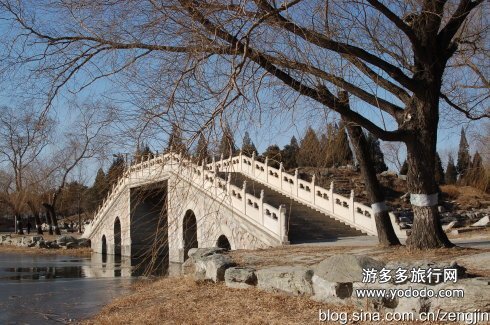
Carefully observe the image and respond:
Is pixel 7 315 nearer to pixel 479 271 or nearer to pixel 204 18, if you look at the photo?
pixel 204 18

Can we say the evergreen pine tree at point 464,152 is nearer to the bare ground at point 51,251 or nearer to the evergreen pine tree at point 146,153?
the evergreen pine tree at point 146,153

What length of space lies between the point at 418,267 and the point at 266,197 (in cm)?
1616

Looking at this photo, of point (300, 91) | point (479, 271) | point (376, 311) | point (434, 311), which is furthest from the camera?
point (300, 91)

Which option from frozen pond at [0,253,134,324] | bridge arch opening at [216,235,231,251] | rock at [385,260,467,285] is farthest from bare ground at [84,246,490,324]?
bridge arch opening at [216,235,231,251]

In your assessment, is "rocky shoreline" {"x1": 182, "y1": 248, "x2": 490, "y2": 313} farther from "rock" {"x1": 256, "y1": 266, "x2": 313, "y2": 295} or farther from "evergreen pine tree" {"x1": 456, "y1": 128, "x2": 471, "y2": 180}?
"evergreen pine tree" {"x1": 456, "y1": 128, "x2": 471, "y2": 180}

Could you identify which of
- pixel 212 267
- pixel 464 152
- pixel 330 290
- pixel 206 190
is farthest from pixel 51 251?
pixel 330 290

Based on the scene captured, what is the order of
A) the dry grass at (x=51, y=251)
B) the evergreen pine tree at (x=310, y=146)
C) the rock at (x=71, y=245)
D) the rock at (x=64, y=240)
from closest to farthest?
the evergreen pine tree at (x=310, y=146)
the dry grass at (x=51, y=251)
the rock at (x=64, y=240)
the rock at (x=71, y=245)

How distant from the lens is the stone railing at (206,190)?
25.2 ft

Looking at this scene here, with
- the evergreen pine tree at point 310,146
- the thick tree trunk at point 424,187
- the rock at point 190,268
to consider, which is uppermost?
the evergreen pine tree at point 310,146

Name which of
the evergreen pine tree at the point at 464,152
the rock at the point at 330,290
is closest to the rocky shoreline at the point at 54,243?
the evergreen pine tree at the point at 464,152

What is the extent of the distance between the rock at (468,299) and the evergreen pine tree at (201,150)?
3273 mm

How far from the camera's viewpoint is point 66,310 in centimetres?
944

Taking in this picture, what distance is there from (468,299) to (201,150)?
11.8ft

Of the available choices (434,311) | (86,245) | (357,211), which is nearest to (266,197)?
(357,211)
